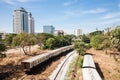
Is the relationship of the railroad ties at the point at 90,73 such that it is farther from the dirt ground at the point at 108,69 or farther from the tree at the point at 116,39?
the tree at the point at 116,39

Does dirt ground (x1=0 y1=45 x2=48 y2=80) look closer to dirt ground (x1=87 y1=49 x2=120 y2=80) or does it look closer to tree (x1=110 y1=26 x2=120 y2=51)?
dirt ground (x1=87 y1=49 x2=120 y2=80)

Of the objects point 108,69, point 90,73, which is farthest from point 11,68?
point 108,69

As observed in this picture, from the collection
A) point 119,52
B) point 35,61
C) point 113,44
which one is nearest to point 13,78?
point 35,61

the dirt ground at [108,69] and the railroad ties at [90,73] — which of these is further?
the dirt ground at [108,69]

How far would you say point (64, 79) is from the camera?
93.6ft

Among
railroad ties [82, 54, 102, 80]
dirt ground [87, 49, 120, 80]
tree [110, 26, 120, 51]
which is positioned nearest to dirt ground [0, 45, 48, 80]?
railroad ties [82, 54, 102, 80]

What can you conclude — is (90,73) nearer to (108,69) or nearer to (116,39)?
(108,69)

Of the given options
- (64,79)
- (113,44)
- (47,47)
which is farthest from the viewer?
(47,47)

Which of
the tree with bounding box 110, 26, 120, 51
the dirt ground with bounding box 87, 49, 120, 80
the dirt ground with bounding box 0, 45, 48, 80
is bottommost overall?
the dirt ground with bounding box 87, 49, 120, 80

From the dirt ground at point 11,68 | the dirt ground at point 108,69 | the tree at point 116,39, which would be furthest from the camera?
the tree at point 116,39

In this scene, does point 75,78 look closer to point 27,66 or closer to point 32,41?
point 27,66

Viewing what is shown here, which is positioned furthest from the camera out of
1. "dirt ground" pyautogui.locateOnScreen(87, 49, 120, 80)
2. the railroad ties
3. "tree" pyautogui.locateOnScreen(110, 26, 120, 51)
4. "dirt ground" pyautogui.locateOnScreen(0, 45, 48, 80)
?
"tree" pyautogui.locateOnScreen(110, 26, 120, 51)

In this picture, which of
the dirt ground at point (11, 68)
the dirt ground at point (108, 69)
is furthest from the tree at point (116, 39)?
the dirt ground at point (11, 68)

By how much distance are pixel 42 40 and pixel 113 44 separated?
4361 centimetres
